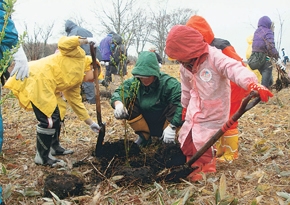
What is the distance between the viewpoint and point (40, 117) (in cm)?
304

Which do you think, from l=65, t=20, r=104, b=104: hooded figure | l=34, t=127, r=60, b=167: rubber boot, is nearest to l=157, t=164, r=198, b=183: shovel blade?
l=34, t=127, r=60, b=167: rubber boot

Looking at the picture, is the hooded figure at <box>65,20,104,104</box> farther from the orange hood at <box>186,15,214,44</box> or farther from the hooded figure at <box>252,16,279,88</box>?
the orange hood at <box>186,15,214,44</box>

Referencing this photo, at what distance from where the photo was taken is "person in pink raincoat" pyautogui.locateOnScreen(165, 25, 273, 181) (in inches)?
99.3

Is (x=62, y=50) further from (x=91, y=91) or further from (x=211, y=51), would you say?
(x=91, y=91)

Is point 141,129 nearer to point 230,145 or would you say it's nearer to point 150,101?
point 150,101

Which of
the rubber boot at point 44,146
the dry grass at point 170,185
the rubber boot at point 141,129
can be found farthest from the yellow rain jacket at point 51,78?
the rubber boot at point 141,129

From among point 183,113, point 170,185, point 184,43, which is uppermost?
point 184,43

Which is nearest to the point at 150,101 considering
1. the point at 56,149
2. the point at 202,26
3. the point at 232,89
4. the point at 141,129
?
the point at 141,129

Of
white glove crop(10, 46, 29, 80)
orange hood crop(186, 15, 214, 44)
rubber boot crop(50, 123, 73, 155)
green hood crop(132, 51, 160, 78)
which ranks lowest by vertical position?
rubber boot crop(50, 123, 73, 155)

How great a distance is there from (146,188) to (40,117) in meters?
1.25

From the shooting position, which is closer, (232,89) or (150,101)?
(232,89)

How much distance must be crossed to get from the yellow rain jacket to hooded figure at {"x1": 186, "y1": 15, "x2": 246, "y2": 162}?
1.14m

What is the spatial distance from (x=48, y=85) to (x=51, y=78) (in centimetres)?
8

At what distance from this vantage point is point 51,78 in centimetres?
309
